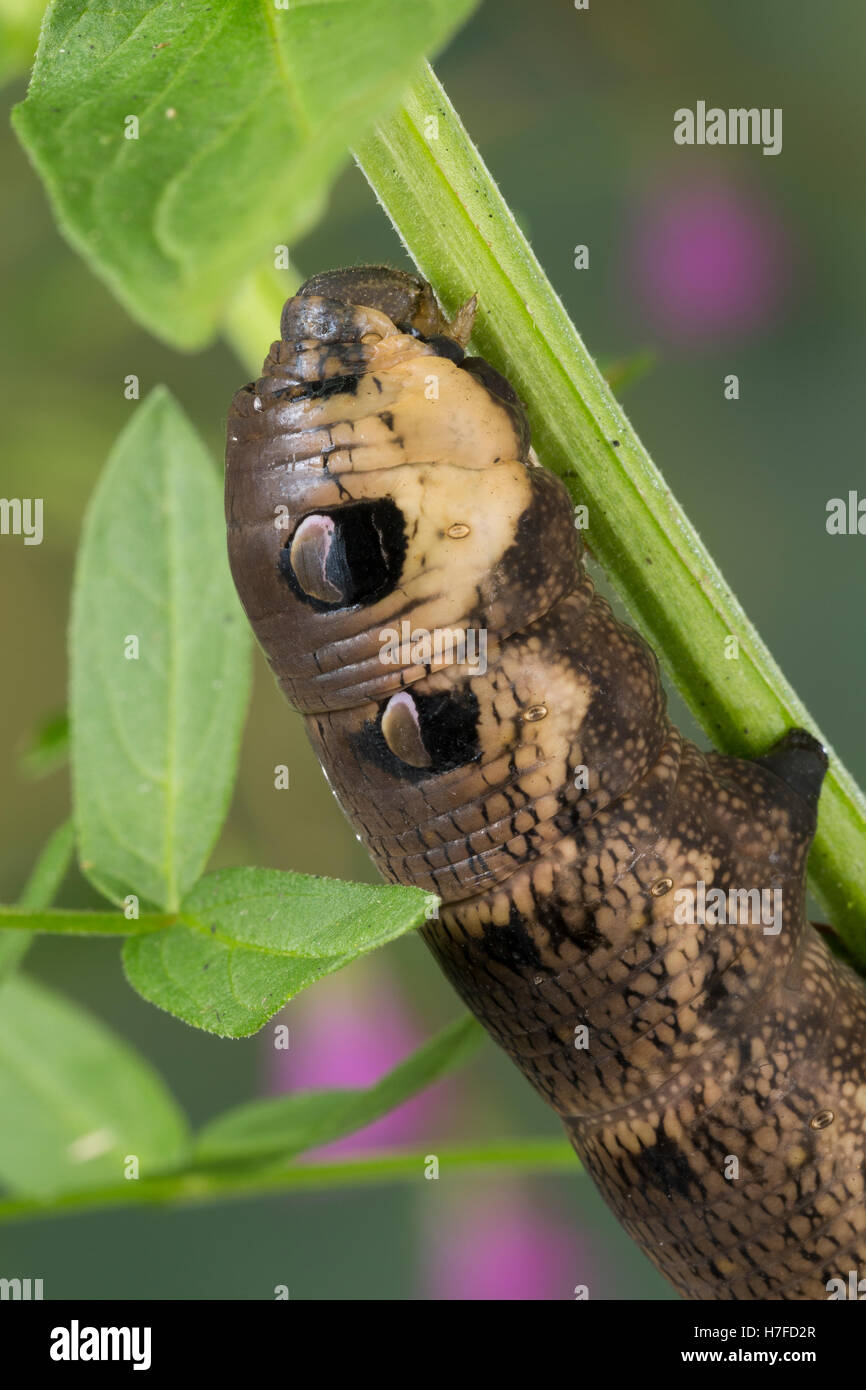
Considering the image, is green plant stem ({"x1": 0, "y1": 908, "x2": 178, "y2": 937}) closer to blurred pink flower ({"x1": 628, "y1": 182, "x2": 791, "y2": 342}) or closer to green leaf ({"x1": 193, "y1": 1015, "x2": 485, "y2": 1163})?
green leaf ({"x1": 193, "y1": 1015, "x2": 485, "y2": 1163})

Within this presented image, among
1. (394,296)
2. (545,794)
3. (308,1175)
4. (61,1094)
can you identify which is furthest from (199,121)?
(61,1094)

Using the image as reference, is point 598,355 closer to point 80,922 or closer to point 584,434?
point 584,434

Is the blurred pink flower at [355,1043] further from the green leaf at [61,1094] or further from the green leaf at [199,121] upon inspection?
the green leaf at [199,121]

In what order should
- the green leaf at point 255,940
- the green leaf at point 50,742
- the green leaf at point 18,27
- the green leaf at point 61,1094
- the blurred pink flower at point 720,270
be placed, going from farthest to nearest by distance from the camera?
the blurred pink flower at point 720,270 → the green leaf at point 61,1094 → the green leaf at point 50,742 → the green leaf at point 18,27 → the green leaf at point 255,940

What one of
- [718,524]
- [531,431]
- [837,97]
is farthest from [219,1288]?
[837,97]

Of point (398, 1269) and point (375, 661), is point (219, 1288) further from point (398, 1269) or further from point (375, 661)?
point (375, 661)

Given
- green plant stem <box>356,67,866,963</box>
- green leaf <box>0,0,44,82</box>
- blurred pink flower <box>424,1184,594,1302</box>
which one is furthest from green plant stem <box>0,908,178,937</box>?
blurred pink flower <box>424,1184,594,1302</box>

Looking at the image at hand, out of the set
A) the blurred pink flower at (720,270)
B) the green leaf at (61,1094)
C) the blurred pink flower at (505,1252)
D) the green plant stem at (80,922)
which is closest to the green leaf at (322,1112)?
the green leaf at (61,1094)
